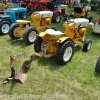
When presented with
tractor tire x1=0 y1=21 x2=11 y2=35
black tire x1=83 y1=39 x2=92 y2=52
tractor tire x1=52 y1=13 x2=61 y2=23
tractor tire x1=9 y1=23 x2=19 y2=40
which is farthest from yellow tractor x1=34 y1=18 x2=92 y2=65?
tractor tire x1=52 y1=13 x2=61 y2=23

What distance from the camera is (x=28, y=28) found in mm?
5703

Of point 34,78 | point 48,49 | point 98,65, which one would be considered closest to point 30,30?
point 48,49

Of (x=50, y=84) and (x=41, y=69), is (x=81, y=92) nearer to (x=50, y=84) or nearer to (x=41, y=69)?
(x=50, y=84)

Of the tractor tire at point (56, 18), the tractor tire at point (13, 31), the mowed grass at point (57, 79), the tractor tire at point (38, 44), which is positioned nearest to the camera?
the mowed grass at point (57, 79)

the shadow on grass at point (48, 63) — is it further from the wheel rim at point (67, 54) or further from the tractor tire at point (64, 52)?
the wheel rim at point (67, 54)

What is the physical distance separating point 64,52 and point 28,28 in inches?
74.4

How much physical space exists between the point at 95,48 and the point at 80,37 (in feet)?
2.31

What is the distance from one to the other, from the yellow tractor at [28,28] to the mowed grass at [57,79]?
77 cm

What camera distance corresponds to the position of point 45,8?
10320mm

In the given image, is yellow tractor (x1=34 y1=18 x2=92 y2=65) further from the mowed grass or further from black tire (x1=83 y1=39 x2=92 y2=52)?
black tire (x1=83 y1=39 x2=92 y2=52)

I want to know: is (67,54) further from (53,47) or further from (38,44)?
(38,44)

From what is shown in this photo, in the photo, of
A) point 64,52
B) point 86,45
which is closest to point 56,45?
point 64,52

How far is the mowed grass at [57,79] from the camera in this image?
3467 mm

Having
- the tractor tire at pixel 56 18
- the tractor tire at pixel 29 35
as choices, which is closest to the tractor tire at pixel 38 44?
the tractor tire at pixel 29 35
